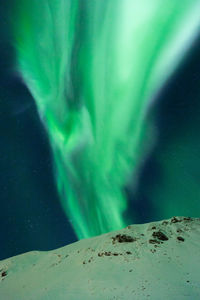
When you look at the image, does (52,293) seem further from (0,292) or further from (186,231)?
(186,231)

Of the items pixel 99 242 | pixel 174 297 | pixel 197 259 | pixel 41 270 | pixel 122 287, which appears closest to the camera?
pixel 174 297

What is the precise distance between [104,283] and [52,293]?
4.08 metres

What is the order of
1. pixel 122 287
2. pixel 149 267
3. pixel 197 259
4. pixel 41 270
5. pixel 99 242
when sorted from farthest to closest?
pixel 99 242 < pixel 41 270 < pixel 197 259 < pixel 149 267 < pixel 122 287

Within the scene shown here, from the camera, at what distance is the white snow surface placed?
16703 mm

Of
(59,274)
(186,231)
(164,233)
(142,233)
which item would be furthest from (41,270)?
(186,231)

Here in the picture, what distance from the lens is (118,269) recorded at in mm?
20109

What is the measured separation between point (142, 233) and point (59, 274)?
1150 cm

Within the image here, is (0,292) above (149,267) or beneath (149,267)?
above

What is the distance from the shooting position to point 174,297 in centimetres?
1502

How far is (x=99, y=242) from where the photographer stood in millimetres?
27484

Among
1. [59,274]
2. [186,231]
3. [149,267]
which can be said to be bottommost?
[186,231]

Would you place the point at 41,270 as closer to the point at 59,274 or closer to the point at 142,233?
the point at 59,274

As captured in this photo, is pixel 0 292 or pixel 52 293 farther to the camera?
pixel 0 292

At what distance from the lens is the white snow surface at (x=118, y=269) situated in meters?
16.7
